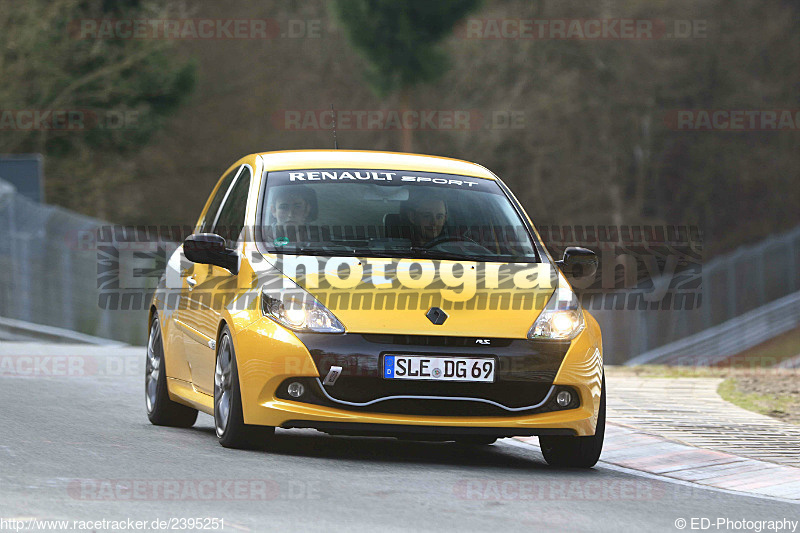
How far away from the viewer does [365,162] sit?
32.2ft

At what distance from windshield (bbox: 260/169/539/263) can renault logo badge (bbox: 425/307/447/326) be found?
2.40 feet

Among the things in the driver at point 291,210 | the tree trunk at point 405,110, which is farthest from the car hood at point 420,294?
the tree trunk at point 405,110

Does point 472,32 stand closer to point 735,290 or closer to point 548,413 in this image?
point 735,290

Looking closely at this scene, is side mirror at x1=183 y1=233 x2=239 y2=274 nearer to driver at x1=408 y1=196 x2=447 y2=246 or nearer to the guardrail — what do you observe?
driver at x1=408 y1=196 x2=447 y2=246

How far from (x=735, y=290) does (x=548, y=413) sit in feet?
79.9

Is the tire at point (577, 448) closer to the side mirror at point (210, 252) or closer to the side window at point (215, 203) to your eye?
the side mirror at point (210, 252)

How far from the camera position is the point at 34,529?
611 cm

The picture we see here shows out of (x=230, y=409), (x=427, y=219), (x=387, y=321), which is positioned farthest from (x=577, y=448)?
(x=230, y=409)

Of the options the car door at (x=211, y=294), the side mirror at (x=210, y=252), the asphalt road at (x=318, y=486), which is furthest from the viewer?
the car door at (x=211, y=294)

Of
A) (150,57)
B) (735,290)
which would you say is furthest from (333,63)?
(735,290)

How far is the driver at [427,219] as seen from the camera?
9188 mm

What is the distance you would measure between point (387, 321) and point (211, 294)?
1.52 m

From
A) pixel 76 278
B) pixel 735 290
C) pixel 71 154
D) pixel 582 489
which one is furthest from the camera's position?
pixel 71 154

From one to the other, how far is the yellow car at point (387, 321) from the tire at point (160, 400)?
73cm
